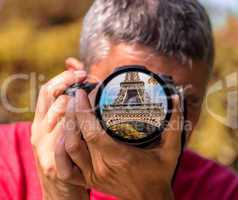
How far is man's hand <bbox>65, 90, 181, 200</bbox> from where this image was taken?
1683 mm

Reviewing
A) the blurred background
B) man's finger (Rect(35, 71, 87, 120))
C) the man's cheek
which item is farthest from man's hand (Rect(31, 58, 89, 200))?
the blurred background

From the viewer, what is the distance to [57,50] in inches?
129

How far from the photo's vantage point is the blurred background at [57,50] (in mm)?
3125

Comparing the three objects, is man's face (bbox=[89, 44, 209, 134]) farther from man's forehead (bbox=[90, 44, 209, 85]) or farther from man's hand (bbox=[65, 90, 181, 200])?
man's hand (bbox=[65, 90, 181, 200])

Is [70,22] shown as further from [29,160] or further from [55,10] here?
[29,160]

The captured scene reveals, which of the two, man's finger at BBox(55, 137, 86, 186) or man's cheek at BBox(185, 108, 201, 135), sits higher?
man's cheek at BBox(185, 108, 201, 135)

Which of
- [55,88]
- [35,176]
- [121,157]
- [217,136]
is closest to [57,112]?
[55,88]

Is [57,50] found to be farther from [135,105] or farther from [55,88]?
[135,105]

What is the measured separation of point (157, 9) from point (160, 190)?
1.42 ft

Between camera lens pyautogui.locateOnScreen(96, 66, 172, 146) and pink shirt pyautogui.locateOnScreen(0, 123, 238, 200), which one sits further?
pink shirt pyautogui.locateOnScreen(0, 123, 238, 200)

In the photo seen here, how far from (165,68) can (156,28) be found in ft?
0.36

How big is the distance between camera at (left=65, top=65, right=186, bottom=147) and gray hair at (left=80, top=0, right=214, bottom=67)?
0.68 ft

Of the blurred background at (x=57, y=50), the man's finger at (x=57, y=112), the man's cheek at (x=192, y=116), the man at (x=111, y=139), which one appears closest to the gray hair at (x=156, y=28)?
the man at (x=111, y=139)

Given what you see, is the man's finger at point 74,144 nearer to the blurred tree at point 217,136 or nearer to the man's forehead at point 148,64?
the man's forehead at point 148,64
